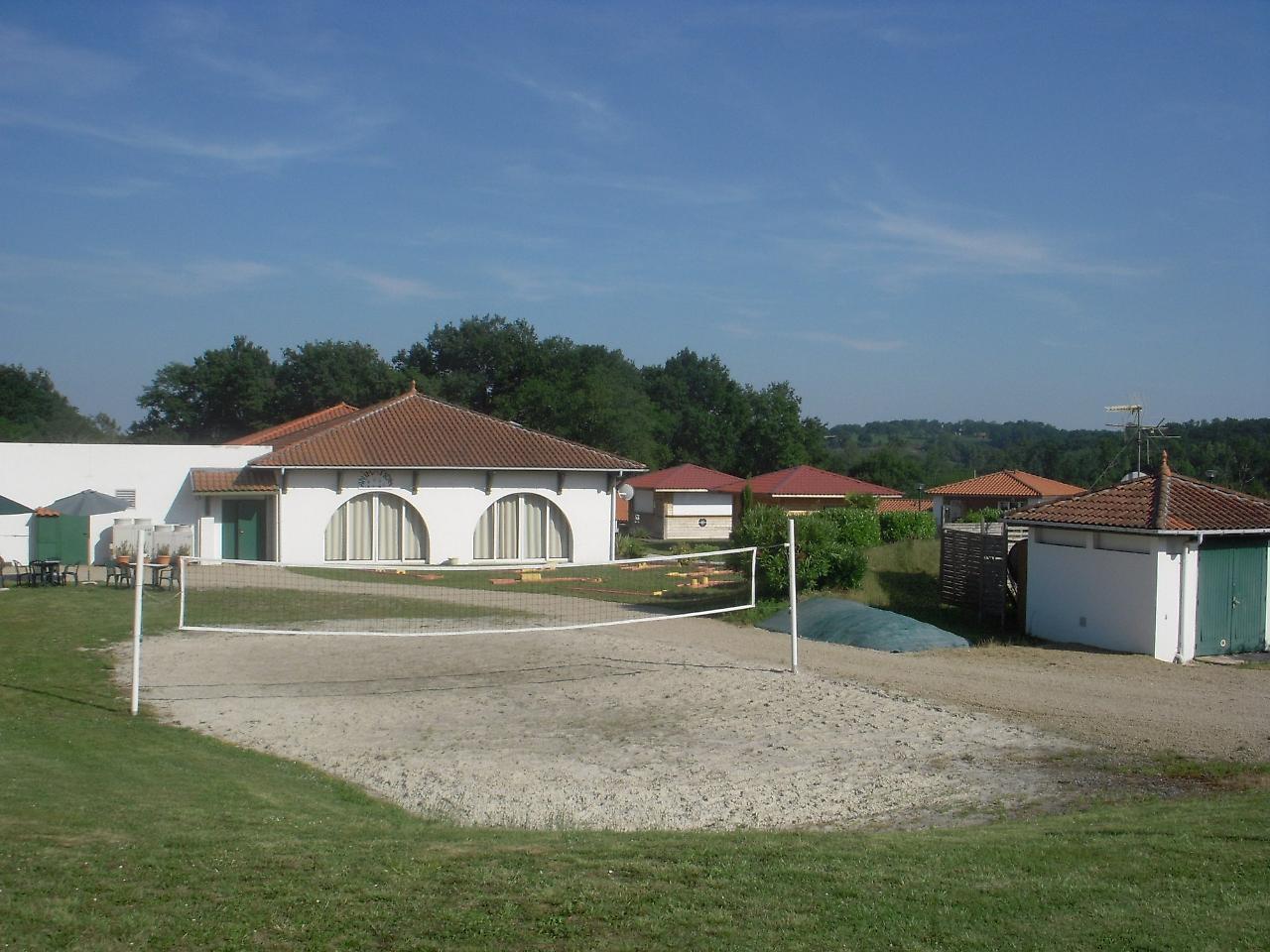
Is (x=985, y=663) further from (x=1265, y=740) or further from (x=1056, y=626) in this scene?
(x=1265, y=740)

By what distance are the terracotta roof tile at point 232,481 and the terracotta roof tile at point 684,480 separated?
25.4 meters

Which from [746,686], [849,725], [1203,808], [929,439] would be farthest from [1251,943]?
[929,439]

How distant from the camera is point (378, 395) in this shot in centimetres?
7206

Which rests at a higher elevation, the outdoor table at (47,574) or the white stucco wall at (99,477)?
the white stucco wall at (99,477)

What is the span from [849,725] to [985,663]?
5.73 meters

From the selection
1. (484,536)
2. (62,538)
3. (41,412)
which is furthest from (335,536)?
(41,412)

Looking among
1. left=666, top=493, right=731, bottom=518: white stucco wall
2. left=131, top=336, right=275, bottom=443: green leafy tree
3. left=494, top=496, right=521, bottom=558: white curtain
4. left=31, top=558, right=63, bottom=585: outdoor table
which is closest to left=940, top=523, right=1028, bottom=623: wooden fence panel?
left=494, top=496, right=521, bottom=558: white curtain

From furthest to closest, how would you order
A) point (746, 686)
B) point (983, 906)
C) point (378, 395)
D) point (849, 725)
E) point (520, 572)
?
point (378, 395) → point (520, 572) → point (746, 686) → point (849, 725) → point (983, 906)

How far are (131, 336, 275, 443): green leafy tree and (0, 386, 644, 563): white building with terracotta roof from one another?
142 ft

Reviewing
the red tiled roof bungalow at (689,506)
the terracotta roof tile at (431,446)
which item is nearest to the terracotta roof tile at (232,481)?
the terracotta roof tile at (431,446)

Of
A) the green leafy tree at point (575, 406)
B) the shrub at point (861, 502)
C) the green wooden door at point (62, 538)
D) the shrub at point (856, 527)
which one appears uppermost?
the green leafy tree at point (575, 406)

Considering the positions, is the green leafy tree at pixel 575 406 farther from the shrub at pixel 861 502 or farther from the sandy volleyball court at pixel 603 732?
the sandy volleyball court at pixel 603 732

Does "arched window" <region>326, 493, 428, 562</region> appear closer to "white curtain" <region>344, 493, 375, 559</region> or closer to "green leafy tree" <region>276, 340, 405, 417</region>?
"white curtain" <region>344, 493, 375, 559</region>

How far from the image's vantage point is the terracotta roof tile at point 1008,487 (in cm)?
5406
